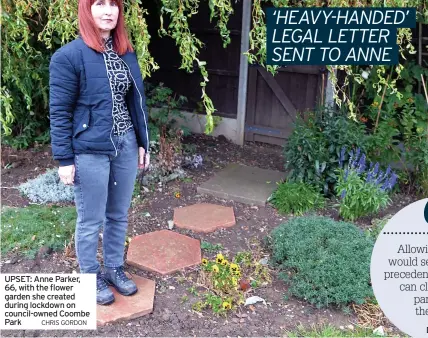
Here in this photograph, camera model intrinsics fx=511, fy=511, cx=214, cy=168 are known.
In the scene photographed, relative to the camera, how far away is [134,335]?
2803 mm

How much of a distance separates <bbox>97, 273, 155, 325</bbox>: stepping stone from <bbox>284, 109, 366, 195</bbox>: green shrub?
1.93 m

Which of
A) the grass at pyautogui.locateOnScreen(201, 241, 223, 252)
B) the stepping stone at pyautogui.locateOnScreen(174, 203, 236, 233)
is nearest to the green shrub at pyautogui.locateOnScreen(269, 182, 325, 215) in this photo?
the stepping stone at pyautogui.locateOnScreen(174, 203, 236, 233)

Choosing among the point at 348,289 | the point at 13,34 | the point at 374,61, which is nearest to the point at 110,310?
the point at 348,289

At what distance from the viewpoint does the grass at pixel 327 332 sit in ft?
9.33

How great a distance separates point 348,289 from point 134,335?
127 cm

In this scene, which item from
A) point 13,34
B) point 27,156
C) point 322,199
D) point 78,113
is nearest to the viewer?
point 78,113

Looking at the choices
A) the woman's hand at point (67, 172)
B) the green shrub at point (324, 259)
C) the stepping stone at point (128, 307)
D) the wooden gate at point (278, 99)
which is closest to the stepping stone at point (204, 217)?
the green shrub at point (324, 259)

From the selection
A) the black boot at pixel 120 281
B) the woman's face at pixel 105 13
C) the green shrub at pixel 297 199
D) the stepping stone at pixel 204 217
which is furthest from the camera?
the green shrub at pixel 297 199

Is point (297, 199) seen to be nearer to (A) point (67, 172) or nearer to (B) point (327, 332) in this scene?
(B) point (327, 332)

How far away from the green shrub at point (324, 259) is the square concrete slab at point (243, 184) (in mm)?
892

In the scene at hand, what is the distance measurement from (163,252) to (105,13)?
173cm

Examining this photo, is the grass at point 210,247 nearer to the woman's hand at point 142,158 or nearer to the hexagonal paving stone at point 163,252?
the hexagonal paving stone at point 163,252

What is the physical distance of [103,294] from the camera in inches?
117

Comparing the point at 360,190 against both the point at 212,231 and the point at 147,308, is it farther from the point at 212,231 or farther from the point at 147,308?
the point at 147,308
